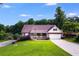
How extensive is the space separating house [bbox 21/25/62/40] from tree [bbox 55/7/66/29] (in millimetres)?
49

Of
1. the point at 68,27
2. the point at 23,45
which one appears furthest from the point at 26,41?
the point at 68,27

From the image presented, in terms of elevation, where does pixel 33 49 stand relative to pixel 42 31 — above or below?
below

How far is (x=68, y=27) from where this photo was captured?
6.55 metres

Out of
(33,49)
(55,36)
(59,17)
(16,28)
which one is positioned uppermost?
(59,17)

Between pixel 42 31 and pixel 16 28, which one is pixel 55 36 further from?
pixel 16 28

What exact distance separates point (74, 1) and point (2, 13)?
0.83 m

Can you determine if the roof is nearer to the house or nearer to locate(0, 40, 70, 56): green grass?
the house

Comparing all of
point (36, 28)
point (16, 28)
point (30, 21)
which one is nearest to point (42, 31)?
point (36, 28)

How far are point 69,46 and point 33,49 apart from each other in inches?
16.3

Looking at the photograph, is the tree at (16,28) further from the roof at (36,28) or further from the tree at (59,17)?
the tree at (59,17)

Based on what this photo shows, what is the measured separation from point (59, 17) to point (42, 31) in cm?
25

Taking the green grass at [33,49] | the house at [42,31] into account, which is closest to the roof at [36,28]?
the house at [42,31]

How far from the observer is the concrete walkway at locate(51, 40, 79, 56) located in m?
6.46

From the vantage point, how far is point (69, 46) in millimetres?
6539
